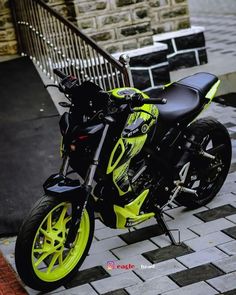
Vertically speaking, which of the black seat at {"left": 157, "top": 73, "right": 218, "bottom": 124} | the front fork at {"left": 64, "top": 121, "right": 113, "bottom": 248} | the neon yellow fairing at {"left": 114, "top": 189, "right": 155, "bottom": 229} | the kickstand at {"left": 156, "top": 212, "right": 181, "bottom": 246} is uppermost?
the black seat at {"left": 157, "top": 73, "right": 218, "bottom": 124}

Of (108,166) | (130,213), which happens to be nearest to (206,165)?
(130,213)

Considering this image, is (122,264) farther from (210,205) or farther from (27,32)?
(27,32)

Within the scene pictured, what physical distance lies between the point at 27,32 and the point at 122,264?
474cm

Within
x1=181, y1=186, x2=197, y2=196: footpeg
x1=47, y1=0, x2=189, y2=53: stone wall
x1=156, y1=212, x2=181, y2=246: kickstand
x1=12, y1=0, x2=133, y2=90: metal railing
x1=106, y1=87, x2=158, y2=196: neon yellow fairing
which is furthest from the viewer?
x1=47, y1=0, x2=189, y2=53: stone wall

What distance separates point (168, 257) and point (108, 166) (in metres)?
0.83

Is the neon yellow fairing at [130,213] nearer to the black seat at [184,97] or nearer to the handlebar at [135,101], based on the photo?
the black seat at [184,97]

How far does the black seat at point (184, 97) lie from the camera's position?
542 cm

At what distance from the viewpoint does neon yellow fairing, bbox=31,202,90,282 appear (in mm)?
4773

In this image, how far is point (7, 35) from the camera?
992 cm

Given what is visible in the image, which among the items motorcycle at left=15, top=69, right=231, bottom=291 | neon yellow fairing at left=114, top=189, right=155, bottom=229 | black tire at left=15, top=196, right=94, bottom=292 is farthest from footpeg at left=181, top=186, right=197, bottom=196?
black tire at left=15, top=196, right=94, bottom=292

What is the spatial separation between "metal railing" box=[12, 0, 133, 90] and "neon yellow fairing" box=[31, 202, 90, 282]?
2363mm

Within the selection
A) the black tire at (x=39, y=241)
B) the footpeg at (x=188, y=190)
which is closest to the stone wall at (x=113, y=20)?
the footpeg at (x=188, y=190)

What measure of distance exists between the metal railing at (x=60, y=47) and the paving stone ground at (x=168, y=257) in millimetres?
1870

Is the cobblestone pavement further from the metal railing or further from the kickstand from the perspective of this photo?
the metal railing
